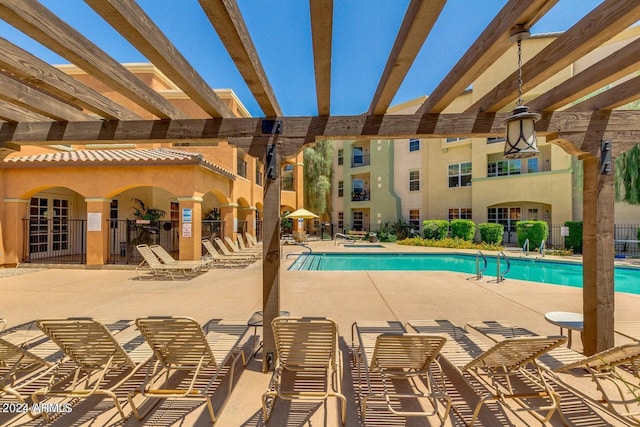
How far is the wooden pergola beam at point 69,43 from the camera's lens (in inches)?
88.3

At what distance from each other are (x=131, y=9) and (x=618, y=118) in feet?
18.0

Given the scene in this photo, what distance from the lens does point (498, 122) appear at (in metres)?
3.99

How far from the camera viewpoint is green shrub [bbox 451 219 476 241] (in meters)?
19.1

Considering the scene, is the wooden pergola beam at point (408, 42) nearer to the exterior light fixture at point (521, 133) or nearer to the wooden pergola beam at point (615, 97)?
the exterior light fixture at point (521, 133)

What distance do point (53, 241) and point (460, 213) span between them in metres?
24.6

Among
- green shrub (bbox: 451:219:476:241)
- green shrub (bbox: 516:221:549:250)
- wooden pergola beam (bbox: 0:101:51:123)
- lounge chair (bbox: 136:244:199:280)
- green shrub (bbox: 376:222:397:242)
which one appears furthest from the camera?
green shrub (bbox: 376:222:397:242)

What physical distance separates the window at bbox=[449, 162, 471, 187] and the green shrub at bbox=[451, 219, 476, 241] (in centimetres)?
445

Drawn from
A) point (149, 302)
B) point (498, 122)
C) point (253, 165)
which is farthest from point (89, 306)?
point (253, 165)

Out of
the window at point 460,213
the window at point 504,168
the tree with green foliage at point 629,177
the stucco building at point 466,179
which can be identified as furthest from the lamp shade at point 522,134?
the window at point 460,213

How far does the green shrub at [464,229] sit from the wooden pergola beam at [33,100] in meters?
19.9

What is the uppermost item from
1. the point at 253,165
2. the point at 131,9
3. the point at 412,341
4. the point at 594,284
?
the point at 253,165

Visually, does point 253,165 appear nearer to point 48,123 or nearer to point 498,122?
point 48,123

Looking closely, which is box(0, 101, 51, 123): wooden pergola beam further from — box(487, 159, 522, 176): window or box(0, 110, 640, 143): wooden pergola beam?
box(487, 159, 522, 176): window

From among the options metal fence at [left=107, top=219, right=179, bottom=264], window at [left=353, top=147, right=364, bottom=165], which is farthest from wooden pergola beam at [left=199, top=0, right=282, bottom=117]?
window at [left=353, top=147, right=364, bottom=165]
